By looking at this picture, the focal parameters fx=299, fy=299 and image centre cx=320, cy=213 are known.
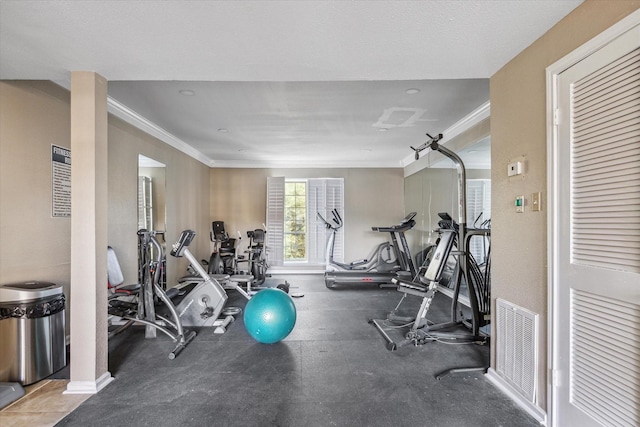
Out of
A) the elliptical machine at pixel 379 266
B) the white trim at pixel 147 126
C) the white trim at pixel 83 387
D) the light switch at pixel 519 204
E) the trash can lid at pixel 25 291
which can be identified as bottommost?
the white trim at pixel 83 387

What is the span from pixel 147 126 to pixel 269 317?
3.10 meters

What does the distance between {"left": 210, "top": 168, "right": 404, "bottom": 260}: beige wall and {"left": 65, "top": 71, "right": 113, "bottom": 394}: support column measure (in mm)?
4565

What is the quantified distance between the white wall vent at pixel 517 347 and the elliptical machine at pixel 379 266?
121 inches

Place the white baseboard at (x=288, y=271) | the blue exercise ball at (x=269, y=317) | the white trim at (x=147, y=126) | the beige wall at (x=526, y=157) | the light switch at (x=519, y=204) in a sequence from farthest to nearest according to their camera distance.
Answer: the white baseboard at (x=288, y=271), the white trim at (x=147, y=126), the blue exercise ball at (x=269, y=317), the light switch at (x=519, y=204), the beige wall at (x=526, y=157)

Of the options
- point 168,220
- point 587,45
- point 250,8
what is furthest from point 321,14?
→ point 168,220

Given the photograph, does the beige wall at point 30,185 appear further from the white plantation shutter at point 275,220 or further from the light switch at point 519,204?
the white plantation shutter at point 275,220

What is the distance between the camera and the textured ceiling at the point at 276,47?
5.22 ft

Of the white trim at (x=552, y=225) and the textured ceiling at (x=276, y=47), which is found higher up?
the textured ceiling at (x=276, y=47)

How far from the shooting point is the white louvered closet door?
4.45ft

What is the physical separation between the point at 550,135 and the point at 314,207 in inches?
206

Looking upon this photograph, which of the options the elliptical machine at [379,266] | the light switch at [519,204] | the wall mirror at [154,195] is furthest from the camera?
the elliptical machine at [379,266]

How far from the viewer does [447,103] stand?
132 inches

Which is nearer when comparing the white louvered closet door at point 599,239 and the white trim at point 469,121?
the white louvered closet door at point 599,239

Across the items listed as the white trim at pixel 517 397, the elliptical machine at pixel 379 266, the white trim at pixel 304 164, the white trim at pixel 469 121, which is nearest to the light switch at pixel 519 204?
the white trim at pixel 517 397
